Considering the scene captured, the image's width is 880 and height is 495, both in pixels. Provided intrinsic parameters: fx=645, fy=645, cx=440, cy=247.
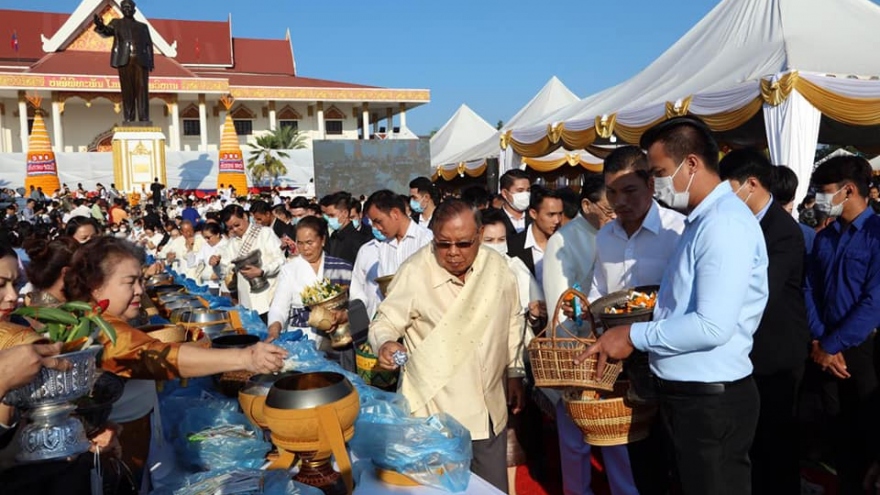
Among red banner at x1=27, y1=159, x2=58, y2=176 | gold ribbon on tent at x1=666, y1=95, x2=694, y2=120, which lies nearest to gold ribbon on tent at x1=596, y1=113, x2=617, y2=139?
gold ribbon on tent at x1=666, y1=95, x2=694, y2=120

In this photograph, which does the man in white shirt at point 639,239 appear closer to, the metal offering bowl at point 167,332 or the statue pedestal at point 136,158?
the metal offering bowl at point 167,332

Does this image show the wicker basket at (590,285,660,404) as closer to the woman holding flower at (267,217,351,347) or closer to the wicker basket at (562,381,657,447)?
the wicker basket at (562,381,657,447)

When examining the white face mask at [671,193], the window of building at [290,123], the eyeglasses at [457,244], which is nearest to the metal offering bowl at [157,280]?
the eyeglasses at [457,244]

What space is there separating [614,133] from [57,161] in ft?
74.6

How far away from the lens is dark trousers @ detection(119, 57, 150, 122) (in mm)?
20125

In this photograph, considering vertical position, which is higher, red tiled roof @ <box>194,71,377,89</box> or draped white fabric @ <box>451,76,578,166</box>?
red tiled roof @ <box>194,71,377,89</box>

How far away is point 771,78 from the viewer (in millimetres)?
6410

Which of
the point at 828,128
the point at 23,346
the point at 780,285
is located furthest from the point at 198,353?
the point at 828,128

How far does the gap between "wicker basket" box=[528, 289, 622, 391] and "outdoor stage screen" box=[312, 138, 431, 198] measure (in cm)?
853

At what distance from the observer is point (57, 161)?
2412 cm

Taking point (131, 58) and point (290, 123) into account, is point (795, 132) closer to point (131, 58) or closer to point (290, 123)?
point (131, 58)

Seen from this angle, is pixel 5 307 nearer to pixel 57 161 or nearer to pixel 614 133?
pixel 614 133

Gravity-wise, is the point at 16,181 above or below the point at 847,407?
above

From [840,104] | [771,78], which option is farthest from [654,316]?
[840,104]
